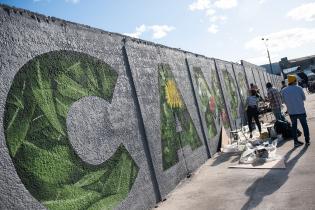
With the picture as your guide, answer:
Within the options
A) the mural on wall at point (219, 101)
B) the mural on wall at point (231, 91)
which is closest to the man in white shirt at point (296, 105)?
the mural on wall at point (219, 101)

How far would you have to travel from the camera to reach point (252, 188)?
21.0 feet

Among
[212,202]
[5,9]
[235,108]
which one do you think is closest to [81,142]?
[5,9]

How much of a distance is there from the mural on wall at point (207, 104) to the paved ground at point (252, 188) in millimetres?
2621

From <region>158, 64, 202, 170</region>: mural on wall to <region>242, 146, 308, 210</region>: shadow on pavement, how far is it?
1836 millimetres

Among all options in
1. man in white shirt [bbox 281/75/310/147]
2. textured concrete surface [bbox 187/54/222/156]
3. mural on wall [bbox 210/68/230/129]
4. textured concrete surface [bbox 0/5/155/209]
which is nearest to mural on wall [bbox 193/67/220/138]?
textured concrete surface [bbox 187/54/222/156]

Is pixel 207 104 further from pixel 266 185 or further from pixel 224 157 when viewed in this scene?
pixel 266 185

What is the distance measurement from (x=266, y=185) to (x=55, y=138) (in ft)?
12.8

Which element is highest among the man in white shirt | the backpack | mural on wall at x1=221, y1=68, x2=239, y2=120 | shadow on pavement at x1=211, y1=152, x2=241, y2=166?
mural on wall at x1=221, y1=68, x2=239, y2=120

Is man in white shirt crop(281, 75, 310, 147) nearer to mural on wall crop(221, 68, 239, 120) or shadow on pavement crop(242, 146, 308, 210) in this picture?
shadow on pavement crop(242, 146, 308, 210)

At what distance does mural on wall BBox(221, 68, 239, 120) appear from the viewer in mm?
15444

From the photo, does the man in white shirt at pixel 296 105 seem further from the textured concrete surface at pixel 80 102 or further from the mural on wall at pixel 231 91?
the mural on wall at pixel 231 91

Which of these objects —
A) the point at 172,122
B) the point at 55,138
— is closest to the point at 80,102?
the point at 55,138

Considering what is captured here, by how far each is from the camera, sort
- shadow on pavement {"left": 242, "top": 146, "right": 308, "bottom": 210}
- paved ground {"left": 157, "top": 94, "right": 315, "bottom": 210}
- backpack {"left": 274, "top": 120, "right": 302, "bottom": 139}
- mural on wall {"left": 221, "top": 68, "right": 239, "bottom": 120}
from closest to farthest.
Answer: paved ground {"left": 157, "top": 94, "right": 315, "bottom": 210}
shadow on pavement {"left": 242, "top": 146, "right": 308, "bottom": 210}
backpack {"left": 274, "top": 120, "right": 302, "bottom": 139}
mural on wall {"left": 221, "top": 68, "right": 239, "bottom": 120}

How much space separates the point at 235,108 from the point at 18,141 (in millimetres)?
13016
